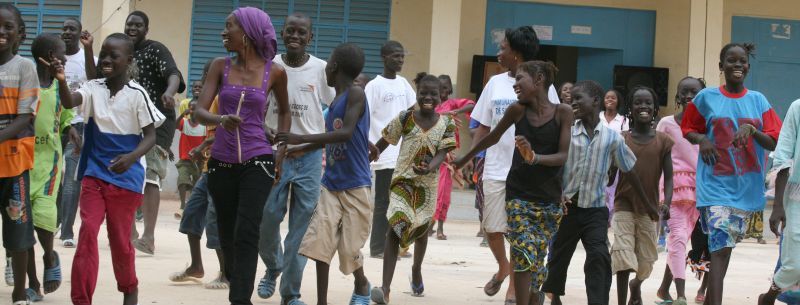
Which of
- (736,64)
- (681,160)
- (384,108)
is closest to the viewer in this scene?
(736,64)

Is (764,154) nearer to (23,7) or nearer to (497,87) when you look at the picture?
(497,87)

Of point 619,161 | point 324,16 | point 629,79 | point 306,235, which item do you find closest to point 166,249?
point 306,235

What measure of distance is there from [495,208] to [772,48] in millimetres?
12095

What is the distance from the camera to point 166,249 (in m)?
10.3

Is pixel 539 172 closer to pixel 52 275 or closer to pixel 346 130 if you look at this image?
pixel 346 130

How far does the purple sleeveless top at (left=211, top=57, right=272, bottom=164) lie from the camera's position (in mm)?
6004

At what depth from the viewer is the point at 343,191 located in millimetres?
7020

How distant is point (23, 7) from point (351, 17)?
4725 mm

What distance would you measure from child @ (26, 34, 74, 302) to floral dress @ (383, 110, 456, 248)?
83.9 inches

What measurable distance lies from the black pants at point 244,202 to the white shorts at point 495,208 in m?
2.13

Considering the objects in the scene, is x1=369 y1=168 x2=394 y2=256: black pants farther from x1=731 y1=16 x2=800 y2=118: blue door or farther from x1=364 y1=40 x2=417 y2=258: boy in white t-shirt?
x1=731 y1=16 x2=800 y2=118: blue door

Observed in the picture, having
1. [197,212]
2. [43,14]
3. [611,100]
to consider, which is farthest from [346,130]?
[43,14]

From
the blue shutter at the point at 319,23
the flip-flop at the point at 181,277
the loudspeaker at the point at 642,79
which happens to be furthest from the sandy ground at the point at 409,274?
the loudspeaker at the point at 642,79

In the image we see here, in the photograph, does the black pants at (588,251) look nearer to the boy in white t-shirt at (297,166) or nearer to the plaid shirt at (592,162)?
the plaid shirt at (592,162)
